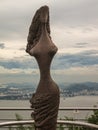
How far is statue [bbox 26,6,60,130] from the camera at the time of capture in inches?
207

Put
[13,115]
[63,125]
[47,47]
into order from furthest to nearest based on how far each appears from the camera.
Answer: [13,115]
[63,125]
[47,47]

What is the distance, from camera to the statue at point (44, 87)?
5268mm

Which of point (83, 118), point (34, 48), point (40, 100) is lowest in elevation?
point (83, 118)

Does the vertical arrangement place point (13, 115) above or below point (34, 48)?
below

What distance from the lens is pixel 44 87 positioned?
208 inches

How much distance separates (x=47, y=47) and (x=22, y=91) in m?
2.31

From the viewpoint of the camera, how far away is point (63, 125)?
21.1ft

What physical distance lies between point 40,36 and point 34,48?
0.50ft

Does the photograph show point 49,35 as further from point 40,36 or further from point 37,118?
point 37,118

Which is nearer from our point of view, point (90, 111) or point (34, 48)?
point (34, 48)

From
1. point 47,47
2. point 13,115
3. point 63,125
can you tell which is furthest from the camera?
point 13,115

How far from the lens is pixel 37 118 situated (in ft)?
17.6

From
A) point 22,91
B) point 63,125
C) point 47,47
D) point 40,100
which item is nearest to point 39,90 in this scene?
point 40,100

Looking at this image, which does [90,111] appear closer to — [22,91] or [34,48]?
[22,91]
